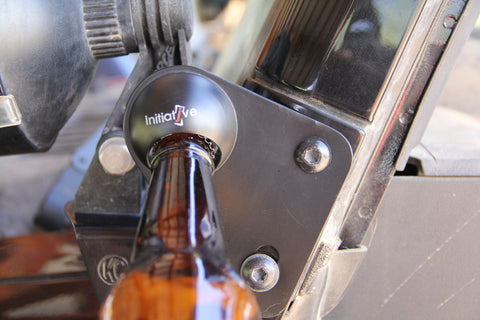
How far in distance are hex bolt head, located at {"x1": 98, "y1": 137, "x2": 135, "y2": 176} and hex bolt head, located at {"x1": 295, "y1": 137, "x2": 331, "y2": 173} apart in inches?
7.5

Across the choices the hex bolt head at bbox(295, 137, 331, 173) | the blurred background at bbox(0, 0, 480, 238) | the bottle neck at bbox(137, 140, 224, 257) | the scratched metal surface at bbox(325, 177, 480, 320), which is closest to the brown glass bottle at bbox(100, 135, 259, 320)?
the bottle neck at bbox(137, 140, 224, 257)

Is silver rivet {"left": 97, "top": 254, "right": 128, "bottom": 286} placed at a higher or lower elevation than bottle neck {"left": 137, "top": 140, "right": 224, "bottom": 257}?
lower

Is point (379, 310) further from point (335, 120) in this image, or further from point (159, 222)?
point (159, 222)

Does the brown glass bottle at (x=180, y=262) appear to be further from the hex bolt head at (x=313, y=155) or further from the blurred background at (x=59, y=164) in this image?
the blurred background at (x=59, y=164)

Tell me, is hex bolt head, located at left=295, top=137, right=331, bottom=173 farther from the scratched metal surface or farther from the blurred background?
the blurred background

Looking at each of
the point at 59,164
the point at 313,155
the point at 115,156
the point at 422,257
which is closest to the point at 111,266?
the point at 115,156

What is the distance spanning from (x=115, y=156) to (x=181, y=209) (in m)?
0.25

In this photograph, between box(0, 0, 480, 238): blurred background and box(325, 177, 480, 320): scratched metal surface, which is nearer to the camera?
box(325, 177, 480, 320): scratched metal surface

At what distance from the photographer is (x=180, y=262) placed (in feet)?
0.71

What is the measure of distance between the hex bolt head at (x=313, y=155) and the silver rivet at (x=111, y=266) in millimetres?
233

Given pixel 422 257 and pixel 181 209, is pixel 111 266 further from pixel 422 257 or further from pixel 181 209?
pixel 422 257

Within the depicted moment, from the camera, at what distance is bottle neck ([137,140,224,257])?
0.23 metres

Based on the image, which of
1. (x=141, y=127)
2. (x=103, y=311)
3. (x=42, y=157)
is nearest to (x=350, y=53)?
(x=141, y=127)

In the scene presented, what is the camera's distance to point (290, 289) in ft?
1.39
